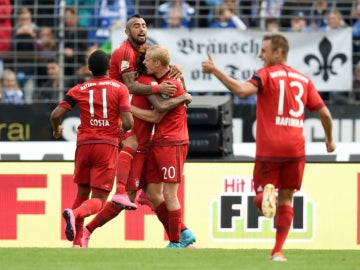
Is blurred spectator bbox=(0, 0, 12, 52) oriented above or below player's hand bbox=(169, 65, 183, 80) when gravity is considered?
below

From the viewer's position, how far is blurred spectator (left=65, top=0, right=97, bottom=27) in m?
20.8

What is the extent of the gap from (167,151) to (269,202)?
102 inches

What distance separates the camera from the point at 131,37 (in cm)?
1366

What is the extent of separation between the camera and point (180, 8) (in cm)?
2073

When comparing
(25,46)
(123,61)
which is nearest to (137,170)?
(123,61)

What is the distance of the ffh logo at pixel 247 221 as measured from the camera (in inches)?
631

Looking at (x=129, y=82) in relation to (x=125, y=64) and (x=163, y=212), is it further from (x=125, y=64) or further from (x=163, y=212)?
(x=163, y=212)

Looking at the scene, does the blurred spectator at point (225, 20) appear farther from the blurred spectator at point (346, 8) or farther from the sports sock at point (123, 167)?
the sports sock at point (123, 167)

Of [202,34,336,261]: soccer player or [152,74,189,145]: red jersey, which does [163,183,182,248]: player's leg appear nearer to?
[152,74,189,145]: red jersey

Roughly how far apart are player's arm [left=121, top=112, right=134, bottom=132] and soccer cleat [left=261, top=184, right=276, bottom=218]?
7.31 feet

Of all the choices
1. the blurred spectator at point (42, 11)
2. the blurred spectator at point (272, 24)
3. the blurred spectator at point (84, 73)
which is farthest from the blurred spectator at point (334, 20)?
the blurred spectator at point (42, 11)

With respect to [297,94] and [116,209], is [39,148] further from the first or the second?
[297,94]

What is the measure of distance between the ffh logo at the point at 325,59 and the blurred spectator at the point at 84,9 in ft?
11.5

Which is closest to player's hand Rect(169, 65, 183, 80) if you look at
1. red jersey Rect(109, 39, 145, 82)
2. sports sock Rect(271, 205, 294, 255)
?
red jersey Rect(109, 39, 145, 82)
